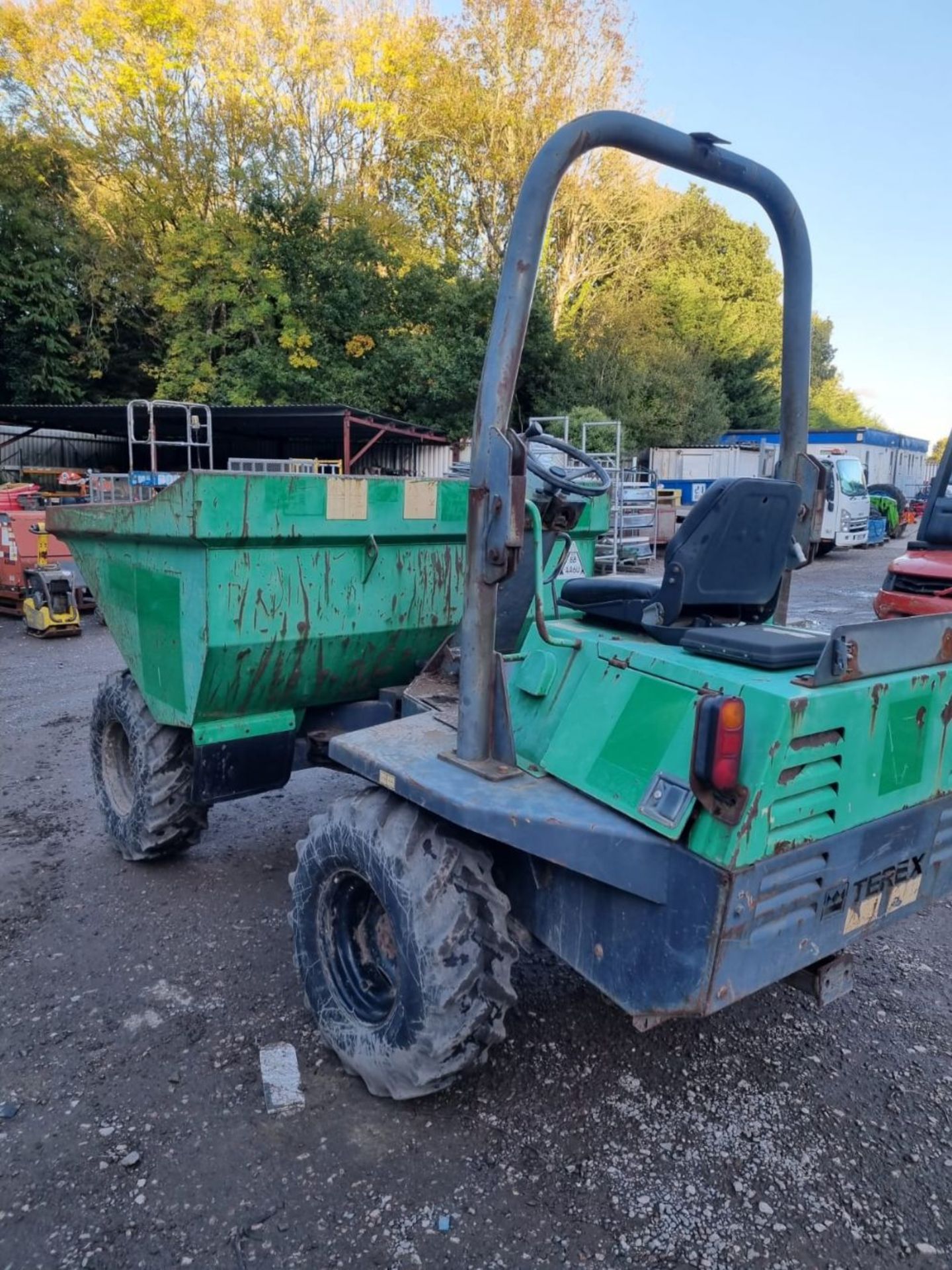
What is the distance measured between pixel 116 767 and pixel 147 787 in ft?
2.29

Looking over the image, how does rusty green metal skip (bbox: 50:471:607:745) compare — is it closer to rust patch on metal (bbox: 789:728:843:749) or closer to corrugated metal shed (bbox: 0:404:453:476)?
rust patch on metal (bbox: 789:728:843:749)

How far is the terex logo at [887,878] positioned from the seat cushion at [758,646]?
1.91 ft

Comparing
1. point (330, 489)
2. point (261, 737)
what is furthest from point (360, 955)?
point (330, 489)

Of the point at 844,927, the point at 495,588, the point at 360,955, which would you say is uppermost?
the point at 495,588

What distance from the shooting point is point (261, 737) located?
378cm

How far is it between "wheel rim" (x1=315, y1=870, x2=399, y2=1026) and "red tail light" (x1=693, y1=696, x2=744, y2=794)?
1295 millimetres

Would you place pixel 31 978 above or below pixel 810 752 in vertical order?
below

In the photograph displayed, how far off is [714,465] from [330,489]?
24.8 meters

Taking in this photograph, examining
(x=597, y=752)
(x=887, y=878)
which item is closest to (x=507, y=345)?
(x=597, y=752)

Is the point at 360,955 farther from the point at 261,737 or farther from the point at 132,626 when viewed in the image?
the point at 132,626

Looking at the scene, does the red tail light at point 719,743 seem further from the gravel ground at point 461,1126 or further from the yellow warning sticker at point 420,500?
the yellow warning sticker at point 420,500

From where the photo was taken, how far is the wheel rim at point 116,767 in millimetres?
4535

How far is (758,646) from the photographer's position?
2.27 meters

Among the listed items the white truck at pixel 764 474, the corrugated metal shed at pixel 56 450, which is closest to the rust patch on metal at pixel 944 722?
the white truck at pixel 764 474
